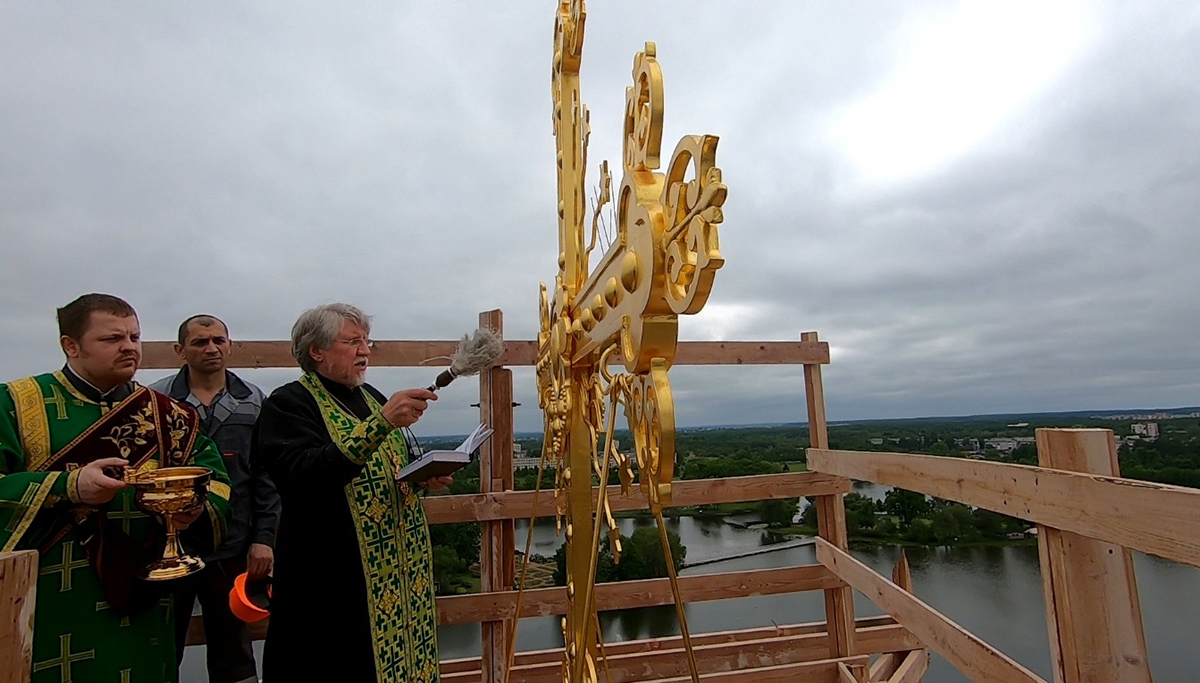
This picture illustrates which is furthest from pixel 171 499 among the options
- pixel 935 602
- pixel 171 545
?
pixel 935 602

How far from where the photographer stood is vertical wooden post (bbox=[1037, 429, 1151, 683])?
0.95 meters

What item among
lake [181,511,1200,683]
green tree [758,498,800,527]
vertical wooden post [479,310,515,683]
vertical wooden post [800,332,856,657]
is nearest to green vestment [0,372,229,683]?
vertical wooden post [479,310,515,683]

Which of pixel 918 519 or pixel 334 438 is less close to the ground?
pixel 334 438

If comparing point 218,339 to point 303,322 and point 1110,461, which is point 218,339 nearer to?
point 303,322

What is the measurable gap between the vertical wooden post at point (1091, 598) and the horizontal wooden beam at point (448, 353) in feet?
4.70

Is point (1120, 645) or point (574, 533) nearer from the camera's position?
point (1120, 645)

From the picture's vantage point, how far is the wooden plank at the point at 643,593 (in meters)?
2.07

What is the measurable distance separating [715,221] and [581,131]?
81 cm

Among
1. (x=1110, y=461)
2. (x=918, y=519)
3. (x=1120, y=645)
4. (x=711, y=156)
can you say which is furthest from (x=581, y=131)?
(x=918, y=519)

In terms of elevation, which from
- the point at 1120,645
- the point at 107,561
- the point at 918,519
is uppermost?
the point at 107,561

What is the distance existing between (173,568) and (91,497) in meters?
0.22

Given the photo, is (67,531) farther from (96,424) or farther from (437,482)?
(437,482)

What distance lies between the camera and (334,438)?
1.43 m

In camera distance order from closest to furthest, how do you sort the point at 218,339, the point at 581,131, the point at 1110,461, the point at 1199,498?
the point at 1199,498, the point at 1110,461, the point at 581,131, the point at 218,339
